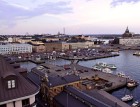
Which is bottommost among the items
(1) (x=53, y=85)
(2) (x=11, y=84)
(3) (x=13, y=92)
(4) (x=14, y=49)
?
(4) (x=14, y=49)

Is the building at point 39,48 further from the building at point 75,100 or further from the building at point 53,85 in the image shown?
the building at point 75,100

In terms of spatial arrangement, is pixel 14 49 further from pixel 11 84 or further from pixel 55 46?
pixel 11 84

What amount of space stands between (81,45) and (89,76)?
221ft

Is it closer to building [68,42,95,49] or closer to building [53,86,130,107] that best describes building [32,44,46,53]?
building [68,42,95,49]

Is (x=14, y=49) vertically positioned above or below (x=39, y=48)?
above

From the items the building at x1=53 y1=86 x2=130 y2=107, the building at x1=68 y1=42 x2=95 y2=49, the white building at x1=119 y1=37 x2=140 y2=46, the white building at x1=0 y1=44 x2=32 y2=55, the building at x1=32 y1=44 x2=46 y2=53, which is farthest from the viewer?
the white building at x1=119 y1=37 x2=140 y2=46

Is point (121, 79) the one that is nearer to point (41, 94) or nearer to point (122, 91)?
point (122, 91)

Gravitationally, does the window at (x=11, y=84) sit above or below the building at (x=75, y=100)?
above

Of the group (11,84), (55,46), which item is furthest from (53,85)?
(55,46)

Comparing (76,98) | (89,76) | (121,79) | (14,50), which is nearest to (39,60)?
(14,50)

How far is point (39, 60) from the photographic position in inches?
2608

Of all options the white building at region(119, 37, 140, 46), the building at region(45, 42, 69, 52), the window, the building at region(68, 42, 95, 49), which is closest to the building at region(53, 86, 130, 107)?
the window

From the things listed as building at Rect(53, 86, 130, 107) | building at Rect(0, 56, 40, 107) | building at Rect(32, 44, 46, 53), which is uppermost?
building at Rect(0, 56, 40, 107)

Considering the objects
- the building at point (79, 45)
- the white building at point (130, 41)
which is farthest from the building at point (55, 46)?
the white building at point (130, 41)
